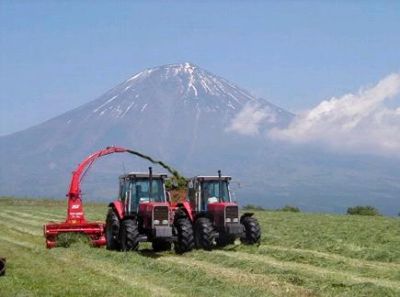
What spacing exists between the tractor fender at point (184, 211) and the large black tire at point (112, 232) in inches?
71.8

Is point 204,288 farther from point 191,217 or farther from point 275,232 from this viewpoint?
point 275,232

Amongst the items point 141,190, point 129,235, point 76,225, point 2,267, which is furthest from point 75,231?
point 2,267

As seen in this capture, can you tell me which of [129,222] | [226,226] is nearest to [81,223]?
[129,222]

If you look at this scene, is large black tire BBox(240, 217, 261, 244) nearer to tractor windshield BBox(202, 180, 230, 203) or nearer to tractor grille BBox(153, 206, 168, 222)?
tractor windshield BBox(202, 180, 230, 203)

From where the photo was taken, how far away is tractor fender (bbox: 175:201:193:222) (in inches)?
848

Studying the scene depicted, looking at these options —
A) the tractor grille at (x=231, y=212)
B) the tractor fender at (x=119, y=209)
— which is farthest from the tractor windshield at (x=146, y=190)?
the tractor grille at (x=231, y=212)

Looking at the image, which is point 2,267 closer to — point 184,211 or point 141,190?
point 141,190

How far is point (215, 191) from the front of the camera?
22.0m

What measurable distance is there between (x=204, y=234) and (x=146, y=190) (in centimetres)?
239

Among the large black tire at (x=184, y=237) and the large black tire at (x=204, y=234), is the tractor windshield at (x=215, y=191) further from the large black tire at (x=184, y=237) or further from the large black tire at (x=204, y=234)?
the large black tire at (x=184, y=237)

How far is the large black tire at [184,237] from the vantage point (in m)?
20.3

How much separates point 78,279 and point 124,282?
38.7 inches

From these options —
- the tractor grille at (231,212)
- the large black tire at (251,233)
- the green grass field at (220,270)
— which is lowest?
the green grass field at (220,270)

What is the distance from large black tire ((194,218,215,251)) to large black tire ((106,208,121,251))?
2450 millimetres
